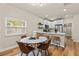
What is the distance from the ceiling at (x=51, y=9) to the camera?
1.62 m

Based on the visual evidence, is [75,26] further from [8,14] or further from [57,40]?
[8,14]

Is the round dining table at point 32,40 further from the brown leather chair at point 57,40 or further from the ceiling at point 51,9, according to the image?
the ceiling at point 51,9

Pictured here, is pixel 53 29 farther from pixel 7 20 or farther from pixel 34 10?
pixel 7 20

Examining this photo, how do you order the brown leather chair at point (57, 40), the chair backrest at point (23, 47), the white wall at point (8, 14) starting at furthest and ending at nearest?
1. the brown leather chair at point (57, 40)
2. the chair backrest at point (23, 47)
3. the white wall at point (8, 14)

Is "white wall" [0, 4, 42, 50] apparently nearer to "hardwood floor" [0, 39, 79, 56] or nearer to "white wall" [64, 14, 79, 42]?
"hardwood floor" [0, 39, 79, 56]

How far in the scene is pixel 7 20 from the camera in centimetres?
159

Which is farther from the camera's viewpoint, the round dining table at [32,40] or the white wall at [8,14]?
the round dining table at [32,40]

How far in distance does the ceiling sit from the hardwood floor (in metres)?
0.56

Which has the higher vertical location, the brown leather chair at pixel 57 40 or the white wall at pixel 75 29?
the white wall at pixel 75 29

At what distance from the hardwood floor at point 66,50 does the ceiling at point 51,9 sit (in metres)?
0.56

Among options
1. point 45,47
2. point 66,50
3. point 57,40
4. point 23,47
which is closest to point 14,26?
point 23,47

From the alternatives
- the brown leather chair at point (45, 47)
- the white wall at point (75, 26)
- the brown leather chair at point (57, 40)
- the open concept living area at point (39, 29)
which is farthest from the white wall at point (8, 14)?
the white wall at point (75, 26)

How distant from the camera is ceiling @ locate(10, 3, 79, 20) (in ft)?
5.31

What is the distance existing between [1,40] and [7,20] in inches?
14.9
